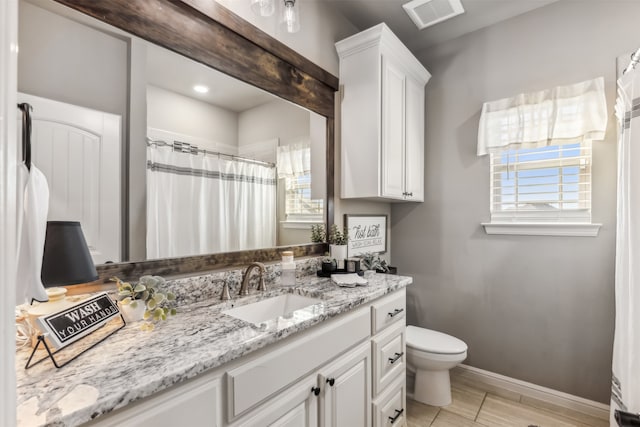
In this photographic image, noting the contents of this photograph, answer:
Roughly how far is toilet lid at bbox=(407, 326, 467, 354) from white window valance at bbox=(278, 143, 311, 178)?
139cm

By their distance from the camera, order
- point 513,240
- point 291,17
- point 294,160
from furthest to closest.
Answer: point 513,240, point 294,160, point 291,17

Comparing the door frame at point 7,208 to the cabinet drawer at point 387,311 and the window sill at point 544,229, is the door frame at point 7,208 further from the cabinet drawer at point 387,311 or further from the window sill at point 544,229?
the window sill at point 544,229

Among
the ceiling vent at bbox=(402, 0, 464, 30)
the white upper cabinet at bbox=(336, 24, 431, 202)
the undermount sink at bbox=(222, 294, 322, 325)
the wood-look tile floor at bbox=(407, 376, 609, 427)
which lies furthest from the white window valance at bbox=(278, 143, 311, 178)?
the wood-look tile floor at bbox=(407, 376, 609, 427)

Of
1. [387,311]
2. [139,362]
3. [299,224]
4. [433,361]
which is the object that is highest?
[299,224]

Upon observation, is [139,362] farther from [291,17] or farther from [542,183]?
[542,183]

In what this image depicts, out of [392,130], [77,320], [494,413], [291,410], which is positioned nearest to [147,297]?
[77,320]

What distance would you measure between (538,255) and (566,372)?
0.81 metres

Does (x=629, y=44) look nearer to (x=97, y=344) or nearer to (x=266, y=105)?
(x=266, y=105)

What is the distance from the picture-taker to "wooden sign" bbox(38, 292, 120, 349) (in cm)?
76

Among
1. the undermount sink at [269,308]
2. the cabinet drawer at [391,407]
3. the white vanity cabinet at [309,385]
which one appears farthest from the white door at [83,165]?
the cabinet drawer at [391,407]

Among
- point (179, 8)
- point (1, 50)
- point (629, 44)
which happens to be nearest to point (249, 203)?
point (179, 8)

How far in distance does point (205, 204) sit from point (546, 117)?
2301mm

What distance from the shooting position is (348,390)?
4.43ft

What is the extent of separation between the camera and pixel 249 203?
1671mm
